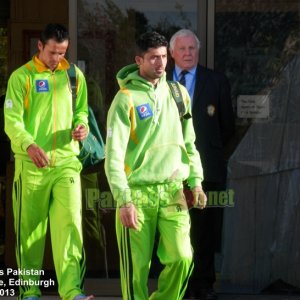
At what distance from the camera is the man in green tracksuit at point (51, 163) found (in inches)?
277

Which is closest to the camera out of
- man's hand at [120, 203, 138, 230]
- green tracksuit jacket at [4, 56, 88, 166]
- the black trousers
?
man's hand at [120, 203, 138, 230]

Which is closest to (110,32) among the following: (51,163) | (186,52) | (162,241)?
(186,52)

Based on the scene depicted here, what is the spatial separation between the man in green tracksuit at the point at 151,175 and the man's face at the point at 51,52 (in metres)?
0.83

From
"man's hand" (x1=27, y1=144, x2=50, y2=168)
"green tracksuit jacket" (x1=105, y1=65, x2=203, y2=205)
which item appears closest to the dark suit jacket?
"green tracksuit jacket" (x1=105, y1=65, x2=203, y2=205)

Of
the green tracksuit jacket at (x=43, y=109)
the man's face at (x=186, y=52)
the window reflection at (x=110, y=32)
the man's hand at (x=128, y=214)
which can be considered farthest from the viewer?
the window reflection at (x=110, y=32)

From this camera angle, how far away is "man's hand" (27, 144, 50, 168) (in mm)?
6801

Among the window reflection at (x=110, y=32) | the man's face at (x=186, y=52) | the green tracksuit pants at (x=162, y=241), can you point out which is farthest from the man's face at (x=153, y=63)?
the window reflection at (x=110, y=32)

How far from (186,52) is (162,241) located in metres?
1.97

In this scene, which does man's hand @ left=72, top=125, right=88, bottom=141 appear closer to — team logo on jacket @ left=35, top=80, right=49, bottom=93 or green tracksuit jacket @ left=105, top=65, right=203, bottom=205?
team logo on jacket @ left=35, top=80, right=49, bottom=93

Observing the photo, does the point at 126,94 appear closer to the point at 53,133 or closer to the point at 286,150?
the point at 53,133

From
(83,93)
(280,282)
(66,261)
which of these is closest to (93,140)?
(83,93)

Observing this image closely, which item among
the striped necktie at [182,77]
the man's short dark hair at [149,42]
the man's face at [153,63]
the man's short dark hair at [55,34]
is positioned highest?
the man's short dark hair at [55,34]

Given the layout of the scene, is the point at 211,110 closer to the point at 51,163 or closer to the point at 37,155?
the point at 51,163

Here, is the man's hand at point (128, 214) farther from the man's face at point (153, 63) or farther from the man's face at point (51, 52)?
the man's face at point (51, 52)
